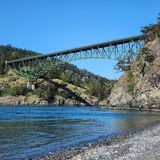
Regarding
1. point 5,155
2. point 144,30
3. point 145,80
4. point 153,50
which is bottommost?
point 5,155

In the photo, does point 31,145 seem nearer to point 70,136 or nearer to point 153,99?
point 70,136

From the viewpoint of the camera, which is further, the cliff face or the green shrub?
the green shrub

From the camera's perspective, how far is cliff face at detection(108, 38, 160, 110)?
12106 centimetres

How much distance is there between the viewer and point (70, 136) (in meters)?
44.1

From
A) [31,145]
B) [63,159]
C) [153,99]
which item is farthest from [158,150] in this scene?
[153,99]

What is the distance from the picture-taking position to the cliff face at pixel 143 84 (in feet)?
397

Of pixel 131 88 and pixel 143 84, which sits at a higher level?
pixel 143 84

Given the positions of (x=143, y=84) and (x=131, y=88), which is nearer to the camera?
(x=143, y=84)

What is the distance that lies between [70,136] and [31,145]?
354 inches

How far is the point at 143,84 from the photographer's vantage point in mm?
124750

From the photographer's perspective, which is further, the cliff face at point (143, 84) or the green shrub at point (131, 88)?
the green shrub at point (131, 88)

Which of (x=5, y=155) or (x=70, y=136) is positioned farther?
(x=70, y=136)

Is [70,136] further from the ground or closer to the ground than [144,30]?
closer to the ground

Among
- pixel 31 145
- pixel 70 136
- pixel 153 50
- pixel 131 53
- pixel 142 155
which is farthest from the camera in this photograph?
pixel 131 53
